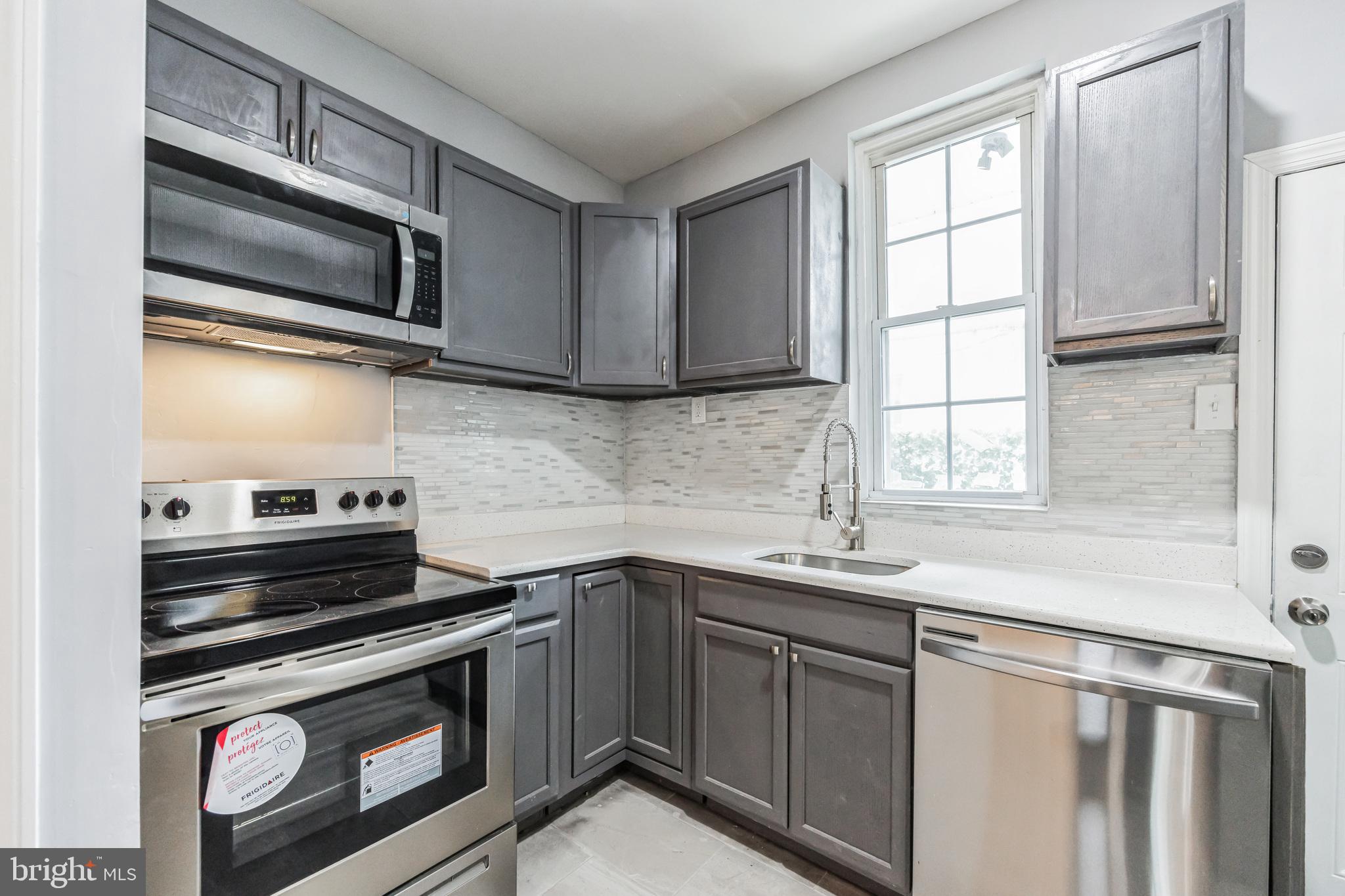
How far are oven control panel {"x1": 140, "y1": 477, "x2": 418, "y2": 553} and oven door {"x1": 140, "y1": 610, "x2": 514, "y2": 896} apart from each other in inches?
24.5

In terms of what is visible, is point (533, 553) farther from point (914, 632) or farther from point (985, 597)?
point (985, 597)

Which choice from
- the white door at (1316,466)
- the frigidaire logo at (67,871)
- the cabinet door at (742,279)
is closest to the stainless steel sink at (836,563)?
the cabinet door at (742,279)

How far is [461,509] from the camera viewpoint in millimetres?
2391

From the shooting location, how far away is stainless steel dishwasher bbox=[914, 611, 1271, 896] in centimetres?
117

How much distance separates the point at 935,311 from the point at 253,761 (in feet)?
7.87

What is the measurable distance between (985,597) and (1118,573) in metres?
0.62

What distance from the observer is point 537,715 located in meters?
1.91

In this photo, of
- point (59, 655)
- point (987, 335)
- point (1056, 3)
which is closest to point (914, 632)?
point (987, 335)

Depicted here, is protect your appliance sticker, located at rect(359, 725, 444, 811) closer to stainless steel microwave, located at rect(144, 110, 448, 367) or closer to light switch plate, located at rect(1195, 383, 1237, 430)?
stainless steel microwave, located at rect(144, 110, 448, 367)

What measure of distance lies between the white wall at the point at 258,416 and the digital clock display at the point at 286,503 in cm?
11

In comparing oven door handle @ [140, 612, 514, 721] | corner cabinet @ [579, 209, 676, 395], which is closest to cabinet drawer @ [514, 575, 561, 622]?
oven door handle @ [140, 612, 514, 721]

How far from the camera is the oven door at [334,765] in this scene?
1118 millimetres

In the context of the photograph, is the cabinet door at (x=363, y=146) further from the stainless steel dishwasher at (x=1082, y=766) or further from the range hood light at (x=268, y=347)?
the stainless steel dishwasher at (x=1082, y=766)

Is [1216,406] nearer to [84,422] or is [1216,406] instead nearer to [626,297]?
[626,297]
